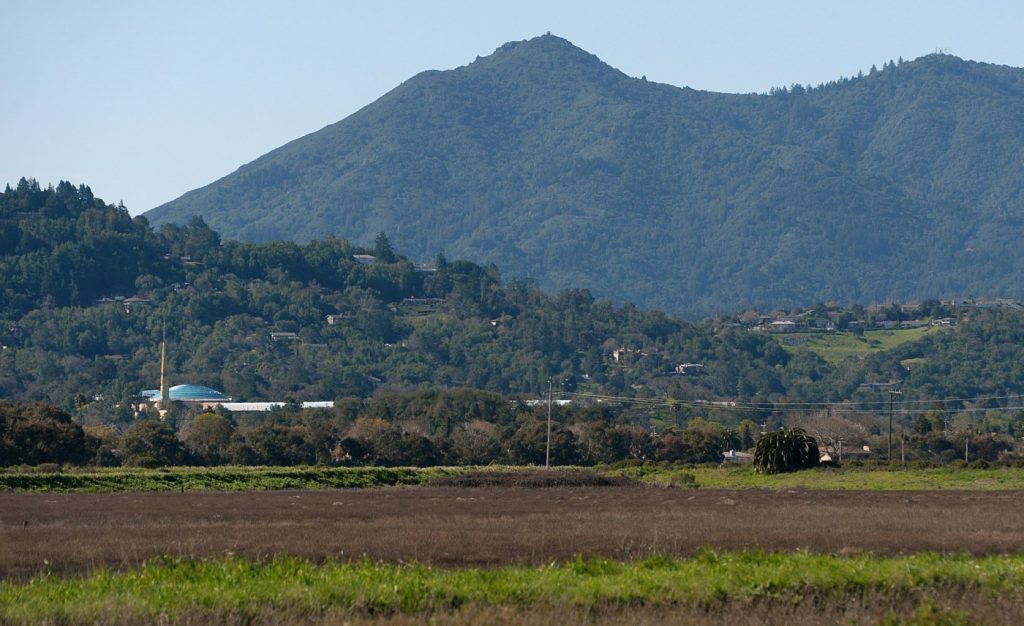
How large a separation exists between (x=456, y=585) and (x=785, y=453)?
65.2 metres

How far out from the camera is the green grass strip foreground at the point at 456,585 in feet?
90.6

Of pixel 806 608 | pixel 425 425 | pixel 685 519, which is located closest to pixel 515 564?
pixel 806 608

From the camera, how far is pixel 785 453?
3639 inches

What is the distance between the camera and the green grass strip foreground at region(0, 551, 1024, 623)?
27.6m

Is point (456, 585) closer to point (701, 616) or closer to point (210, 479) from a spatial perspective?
point (701, 616)

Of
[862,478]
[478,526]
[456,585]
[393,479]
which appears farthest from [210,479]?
[456,585]

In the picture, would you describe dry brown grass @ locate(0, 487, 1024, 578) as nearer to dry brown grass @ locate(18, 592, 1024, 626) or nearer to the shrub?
dry brown grass @ locate(18, 592, 1024, 626)

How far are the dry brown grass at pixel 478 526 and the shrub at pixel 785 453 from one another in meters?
23.0

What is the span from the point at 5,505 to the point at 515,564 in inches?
1135

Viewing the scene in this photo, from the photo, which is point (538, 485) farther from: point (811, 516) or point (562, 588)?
point (562, 588)

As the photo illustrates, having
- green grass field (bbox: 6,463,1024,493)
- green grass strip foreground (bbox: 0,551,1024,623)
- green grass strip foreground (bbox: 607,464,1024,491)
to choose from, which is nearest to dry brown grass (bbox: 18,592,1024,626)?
green grass strip foreground (bbox: 0,551,1024,623)

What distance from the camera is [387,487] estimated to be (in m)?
85.9

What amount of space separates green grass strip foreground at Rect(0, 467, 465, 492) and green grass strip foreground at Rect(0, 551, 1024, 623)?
1741 inches

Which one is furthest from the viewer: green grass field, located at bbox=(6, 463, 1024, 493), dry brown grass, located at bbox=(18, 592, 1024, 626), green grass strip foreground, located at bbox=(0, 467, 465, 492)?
green grass field, located at bbox=(6, 463, 1024, 493)
